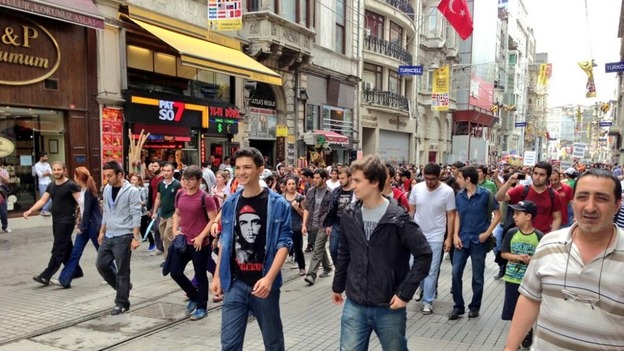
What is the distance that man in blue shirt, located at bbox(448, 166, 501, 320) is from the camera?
5816 mm

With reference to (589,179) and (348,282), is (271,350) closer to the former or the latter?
(348,282)

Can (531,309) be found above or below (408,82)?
below

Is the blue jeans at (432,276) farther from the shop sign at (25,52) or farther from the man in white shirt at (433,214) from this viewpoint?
the shop sign at (25,52)

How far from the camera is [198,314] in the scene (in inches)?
224

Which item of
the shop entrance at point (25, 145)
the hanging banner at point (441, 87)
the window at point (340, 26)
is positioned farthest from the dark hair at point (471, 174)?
the hanging banner at point (441, 87)

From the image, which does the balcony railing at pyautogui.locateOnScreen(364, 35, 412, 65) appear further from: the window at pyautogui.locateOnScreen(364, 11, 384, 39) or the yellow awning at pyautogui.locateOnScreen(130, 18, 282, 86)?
the yellow awning at pyautogui.locateOnScreen(130, 18, 282, 86)

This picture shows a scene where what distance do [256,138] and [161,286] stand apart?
1385 centimetres

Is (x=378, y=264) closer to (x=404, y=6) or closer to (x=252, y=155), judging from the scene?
(x=252, y=155)

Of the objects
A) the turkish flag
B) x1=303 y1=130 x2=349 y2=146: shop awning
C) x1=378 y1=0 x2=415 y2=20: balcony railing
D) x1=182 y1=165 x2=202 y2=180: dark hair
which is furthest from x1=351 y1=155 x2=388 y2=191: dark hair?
x1=378 y1=0 x2=415 y2=20: balcony railing

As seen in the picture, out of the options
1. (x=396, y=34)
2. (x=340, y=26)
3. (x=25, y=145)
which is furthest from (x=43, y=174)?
(x=396, y=34)

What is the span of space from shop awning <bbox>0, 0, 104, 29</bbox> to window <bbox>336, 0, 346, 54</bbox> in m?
15.1

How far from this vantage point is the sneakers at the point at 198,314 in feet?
18.5

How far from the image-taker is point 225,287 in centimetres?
364

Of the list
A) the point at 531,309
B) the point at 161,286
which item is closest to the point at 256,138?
the point at 161,286
